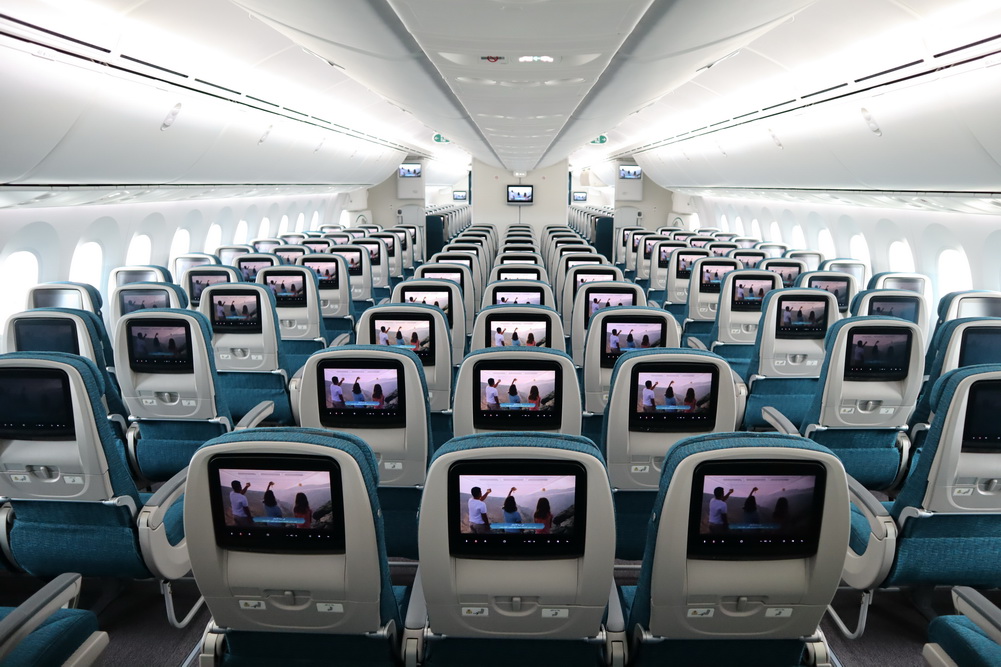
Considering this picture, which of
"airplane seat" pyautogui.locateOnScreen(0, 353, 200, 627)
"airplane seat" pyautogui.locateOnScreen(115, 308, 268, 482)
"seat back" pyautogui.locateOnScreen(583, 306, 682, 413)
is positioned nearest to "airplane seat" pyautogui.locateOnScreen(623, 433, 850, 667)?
"airplane seat" pyautogui.locateOnScreen(0, 353, 200, 627)

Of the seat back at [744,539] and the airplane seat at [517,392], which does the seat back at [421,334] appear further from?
the seat back at [744,539]

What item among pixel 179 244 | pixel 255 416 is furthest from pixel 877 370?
pixel 179 244

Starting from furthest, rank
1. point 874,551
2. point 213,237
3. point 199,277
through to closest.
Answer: point 213,237
point 199,277
point 874,551

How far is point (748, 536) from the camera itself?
2217 millimetres

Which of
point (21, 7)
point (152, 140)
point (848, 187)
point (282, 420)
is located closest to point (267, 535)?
point (282, 420)

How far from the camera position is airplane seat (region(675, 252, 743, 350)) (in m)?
8.32

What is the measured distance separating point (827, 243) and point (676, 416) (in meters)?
13.7

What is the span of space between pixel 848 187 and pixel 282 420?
352 inches

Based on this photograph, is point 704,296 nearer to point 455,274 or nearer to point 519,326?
point 455,274

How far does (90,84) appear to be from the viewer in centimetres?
614

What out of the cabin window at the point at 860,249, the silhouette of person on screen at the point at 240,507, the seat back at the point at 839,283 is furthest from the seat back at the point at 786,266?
the silhouette of person on screen at the point at 240,507

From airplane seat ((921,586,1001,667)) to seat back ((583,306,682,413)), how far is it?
2684mm

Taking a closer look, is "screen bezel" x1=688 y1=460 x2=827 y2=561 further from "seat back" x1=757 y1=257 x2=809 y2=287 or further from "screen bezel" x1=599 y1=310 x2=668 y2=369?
"seat back" x1=757 y1=257 x2=809 y2=287

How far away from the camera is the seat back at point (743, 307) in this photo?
683cm
